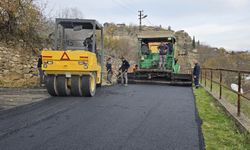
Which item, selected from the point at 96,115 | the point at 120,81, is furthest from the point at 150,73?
the point at 96,115

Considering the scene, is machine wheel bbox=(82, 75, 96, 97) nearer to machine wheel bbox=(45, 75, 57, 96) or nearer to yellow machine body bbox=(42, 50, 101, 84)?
yellow machine body bbox=(42, 50, 101, 84)

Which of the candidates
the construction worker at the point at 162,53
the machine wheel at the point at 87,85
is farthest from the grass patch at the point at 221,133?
the construction worker at the point at 162,53

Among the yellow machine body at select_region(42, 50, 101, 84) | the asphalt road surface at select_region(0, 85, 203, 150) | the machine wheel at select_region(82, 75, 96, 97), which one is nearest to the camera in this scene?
the asphalt road surface at select_region(0, 85, 203, 150)

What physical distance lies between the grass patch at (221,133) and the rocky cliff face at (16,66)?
1042 cm

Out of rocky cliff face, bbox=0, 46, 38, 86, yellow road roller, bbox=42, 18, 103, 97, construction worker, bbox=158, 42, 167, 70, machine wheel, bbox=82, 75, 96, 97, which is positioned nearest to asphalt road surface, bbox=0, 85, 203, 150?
machine wheel, bbox=82, 75, 96, 97

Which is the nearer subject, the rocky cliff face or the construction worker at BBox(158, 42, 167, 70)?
the rocky cliff face

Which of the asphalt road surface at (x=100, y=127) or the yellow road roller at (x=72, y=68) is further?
the yellow road roller at (x=72, y=68)

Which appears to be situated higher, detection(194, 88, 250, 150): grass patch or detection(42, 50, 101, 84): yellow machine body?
detection(42, 50, 101, 84): yellow machine body

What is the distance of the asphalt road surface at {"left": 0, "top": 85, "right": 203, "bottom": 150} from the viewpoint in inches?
210

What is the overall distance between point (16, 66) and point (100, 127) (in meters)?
11.6

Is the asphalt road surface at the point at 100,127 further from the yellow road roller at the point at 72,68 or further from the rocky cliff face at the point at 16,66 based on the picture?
the rocky cliff face at the point at 16,66

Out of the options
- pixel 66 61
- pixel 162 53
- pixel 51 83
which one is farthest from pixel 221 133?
pixel 162 53

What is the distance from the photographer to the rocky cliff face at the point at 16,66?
16344 mm

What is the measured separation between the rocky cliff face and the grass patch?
1042cm
